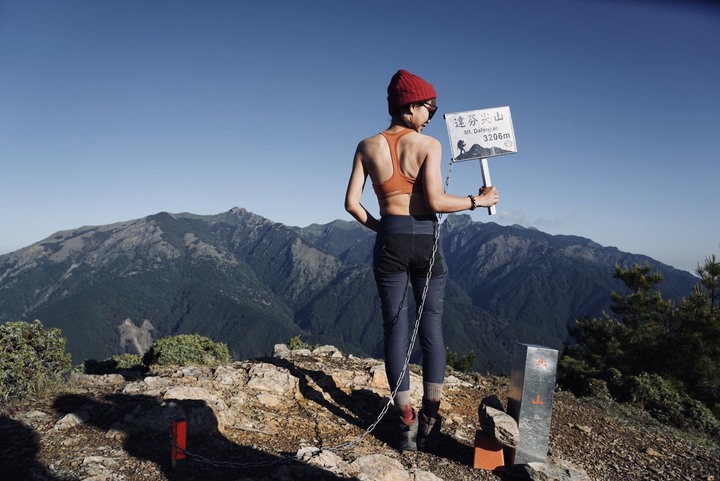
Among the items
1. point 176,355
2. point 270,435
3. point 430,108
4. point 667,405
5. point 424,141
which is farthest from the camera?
point 176,355

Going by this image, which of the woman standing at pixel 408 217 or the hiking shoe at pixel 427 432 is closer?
the woman standing at pixel 408 217

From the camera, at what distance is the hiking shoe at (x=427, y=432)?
3951 mm

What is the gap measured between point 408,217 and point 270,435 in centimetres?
245

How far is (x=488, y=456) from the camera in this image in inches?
148

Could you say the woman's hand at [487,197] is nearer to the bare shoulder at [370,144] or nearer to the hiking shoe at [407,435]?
the bare shoulder at [370,144]

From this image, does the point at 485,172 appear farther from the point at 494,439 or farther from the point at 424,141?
the point at 494,439

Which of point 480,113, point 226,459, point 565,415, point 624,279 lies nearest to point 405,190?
point 480,113

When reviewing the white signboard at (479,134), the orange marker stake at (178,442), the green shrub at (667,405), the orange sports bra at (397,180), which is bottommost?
the green shrub at (667,405)

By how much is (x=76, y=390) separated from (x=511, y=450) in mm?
4658

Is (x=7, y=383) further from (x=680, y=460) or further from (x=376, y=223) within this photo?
(x=680, y=460)

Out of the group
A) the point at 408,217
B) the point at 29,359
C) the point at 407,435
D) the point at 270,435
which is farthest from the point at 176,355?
the point at 408,217

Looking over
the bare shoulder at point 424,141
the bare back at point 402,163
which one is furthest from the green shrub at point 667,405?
the bare shoulder at point 424,141

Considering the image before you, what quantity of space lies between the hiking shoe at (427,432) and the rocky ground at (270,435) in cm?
8

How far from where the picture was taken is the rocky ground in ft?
11.1
